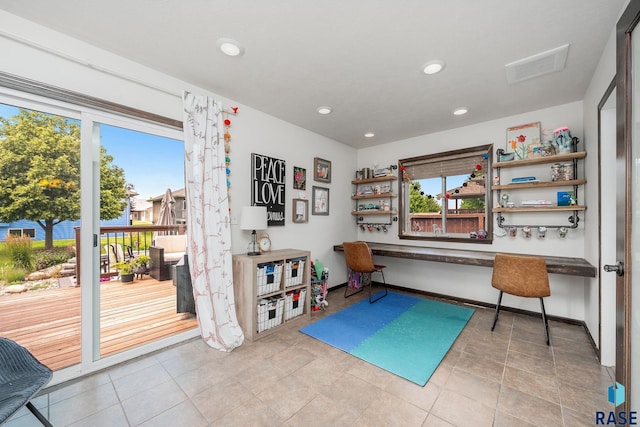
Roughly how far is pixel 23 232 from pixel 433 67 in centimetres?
335

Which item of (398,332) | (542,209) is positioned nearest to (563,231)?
(542,209)

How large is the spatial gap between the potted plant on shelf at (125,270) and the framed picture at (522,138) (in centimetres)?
513

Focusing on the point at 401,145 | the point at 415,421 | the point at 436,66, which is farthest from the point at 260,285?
the point at 401,145

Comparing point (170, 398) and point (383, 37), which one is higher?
point (383, 37)

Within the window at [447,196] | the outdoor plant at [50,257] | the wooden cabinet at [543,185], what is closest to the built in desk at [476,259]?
the window at [447,196]

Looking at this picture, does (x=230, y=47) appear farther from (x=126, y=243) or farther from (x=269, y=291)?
(x=126, y=243)

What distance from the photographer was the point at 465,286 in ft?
11.6

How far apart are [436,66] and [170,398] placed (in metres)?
3.21

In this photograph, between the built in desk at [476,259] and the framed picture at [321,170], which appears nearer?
the built in desk at [476,259]

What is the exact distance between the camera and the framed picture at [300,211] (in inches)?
136

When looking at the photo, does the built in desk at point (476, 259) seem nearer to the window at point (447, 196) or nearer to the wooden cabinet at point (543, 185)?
the window at point (447, 196)

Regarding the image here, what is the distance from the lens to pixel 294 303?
2922 millimetres

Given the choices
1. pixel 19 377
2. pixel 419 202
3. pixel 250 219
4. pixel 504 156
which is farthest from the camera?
pixel 419 202

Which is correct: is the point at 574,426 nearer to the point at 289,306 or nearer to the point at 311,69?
the point at 289,306
